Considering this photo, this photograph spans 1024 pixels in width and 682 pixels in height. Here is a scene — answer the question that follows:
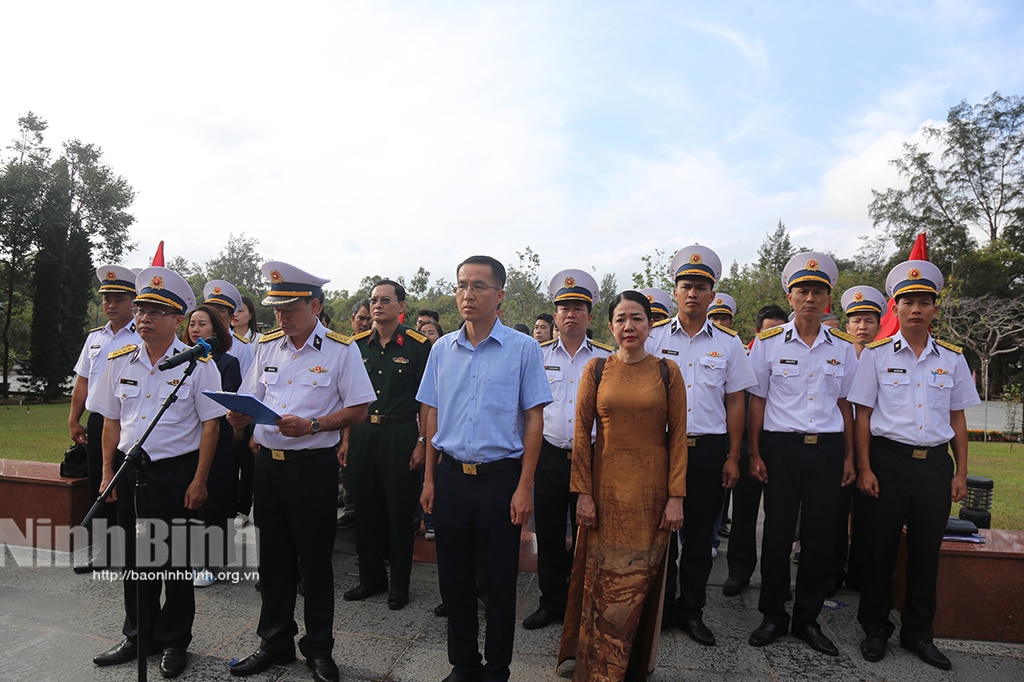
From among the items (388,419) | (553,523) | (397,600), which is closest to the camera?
(553,523)

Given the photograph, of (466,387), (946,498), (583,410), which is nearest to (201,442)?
(466,387)

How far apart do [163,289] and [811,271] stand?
378 centimetres

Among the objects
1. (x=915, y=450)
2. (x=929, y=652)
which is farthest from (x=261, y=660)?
(x=915, y=450)

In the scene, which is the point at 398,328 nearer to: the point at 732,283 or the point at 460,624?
the point at 460,624

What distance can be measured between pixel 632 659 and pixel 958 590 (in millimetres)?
2216

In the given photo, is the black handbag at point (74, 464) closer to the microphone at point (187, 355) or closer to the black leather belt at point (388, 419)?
the black leather belt at point (388, 419)

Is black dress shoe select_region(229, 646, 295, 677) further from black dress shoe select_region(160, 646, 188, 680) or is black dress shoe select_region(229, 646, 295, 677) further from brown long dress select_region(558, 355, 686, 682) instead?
brown long dress select_region(558, 355, 686, 682)

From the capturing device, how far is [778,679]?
3223 millimetres

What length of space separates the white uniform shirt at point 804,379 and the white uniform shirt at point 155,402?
322cm

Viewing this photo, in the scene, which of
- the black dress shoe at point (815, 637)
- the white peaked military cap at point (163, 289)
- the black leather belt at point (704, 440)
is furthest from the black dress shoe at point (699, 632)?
the white peaked military cap at point (163, 289)

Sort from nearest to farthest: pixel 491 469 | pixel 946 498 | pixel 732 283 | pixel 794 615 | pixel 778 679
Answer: pixel 491 469 < pixel 778 679 < pixel 946 498 < pixel 794 615 < pixel 732 283

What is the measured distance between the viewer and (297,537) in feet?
10.5

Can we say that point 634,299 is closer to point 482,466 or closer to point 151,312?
point 482,466

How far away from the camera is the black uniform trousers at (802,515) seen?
361 centimetres
